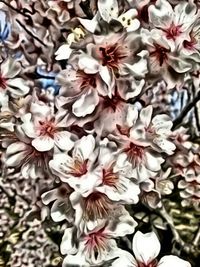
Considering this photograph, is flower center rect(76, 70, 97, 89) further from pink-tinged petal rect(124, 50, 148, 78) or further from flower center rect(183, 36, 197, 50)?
flower center rect(183, 36, 197, 50)

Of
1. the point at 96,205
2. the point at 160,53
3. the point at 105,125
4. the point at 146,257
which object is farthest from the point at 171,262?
the point at 160,53

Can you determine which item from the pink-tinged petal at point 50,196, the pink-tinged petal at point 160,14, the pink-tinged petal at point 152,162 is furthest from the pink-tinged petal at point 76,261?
the pink-tinged petal at point 160,14

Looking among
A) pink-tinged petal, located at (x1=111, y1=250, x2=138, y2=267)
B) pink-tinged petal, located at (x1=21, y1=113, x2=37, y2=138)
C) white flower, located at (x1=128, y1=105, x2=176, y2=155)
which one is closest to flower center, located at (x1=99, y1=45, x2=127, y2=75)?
white flower, located at (x1=128, y1=105, x2=176, y2=155)

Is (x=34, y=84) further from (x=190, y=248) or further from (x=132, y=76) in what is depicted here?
(x=190, y=248)

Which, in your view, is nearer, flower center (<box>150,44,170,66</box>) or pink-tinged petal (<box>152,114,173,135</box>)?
flower center (<box>150,44,170,66</box>)

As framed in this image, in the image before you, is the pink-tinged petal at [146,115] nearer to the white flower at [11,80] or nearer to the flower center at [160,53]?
the flower center at [160,53]

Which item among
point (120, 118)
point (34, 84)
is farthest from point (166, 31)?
point (34, 84)
